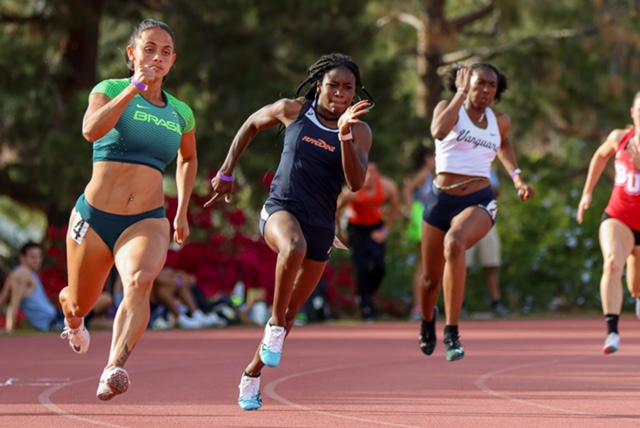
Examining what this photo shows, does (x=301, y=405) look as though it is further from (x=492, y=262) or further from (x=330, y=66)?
(x=492, y=262)

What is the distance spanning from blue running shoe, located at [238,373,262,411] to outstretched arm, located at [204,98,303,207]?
3.77ft

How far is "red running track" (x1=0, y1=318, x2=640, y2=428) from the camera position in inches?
376

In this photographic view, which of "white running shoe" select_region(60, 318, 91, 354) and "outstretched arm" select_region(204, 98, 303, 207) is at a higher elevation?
"outstretched arm" select_region(204, 98, 303, 207)

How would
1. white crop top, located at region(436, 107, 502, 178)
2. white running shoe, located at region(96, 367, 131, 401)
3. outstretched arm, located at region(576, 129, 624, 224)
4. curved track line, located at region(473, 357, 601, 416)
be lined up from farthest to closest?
1. outstretched arm, located at region(576, 129, 624, 224)
2. white crop top, located at region(436, 107, 502, 178)
3. curved track line, located at region(473, 357, 601, 416)
4. white running shoe, located at region(96, 367, 131, 401)

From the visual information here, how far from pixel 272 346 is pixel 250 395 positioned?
1.46ft

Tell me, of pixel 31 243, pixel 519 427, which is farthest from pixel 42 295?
pixel 519 427

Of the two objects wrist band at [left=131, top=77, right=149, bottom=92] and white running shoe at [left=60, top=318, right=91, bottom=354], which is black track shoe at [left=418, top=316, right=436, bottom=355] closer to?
white running shoe at [left=60, top=318, right=91, bottom=354]

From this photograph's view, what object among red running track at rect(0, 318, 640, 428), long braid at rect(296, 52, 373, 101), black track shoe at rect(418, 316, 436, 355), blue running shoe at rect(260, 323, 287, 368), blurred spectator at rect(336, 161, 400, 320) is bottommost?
red running track at rect(0, 318, 640, 428)

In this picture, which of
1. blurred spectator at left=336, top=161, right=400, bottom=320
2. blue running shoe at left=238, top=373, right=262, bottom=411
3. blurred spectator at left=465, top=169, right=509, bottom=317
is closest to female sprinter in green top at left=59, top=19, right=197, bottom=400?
blue running shoe at left=238, top=373, right=262, bottom=411

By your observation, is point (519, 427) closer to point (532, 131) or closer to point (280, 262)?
point (280, 262)

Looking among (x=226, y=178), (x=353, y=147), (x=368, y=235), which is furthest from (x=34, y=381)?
(x=368, y=235)

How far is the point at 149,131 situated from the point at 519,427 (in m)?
2.63

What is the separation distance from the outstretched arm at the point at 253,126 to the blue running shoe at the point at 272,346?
3.23ft

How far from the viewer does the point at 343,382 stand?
40.0 ft
